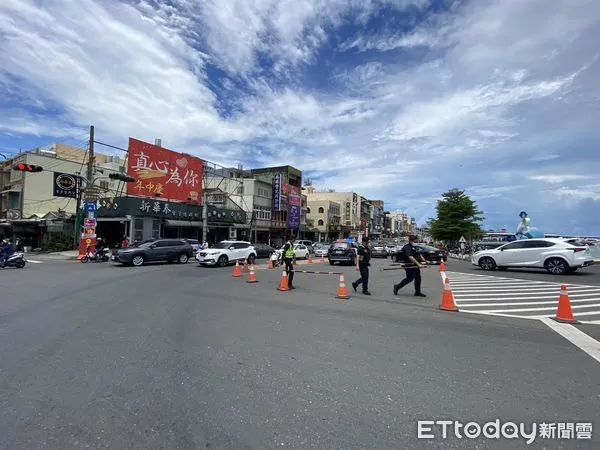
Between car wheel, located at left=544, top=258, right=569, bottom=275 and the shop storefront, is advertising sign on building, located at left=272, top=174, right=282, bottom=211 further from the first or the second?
car wheel, located at left=544, top=258, right=569, bottom=275

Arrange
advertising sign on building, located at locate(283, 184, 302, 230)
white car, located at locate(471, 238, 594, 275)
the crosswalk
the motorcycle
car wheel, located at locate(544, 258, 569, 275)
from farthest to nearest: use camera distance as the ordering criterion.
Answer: advertising sign on building, located at locate(283, 184, 302, 230) < the motorcycle < car wheel, located at locate(544, 258, 569, 275) < white car, located at locate(471, 238, 594, 275) < the crosswalk

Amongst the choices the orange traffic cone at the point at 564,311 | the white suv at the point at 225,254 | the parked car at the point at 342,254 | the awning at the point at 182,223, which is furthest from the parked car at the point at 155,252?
the orange traffic cone at the point at 564,311

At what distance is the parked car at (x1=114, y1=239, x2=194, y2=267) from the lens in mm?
19841

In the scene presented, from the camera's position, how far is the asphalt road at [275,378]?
9.72 ft

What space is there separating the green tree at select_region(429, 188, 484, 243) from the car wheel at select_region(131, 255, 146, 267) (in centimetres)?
3742

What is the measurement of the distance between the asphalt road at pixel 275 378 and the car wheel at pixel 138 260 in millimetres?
12527

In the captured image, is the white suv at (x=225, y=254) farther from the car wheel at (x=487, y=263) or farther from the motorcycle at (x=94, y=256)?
the car wheel at (x=487, y=263)

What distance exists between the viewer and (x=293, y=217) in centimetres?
5500

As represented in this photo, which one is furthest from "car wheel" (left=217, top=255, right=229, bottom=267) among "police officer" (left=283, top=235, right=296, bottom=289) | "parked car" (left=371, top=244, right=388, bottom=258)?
"parked car" (left=371, top=244, right=388, bottom=258)

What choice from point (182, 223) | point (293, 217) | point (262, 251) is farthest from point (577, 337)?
point (293, 217)

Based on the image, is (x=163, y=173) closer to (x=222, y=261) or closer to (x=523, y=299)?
(x=222, y=261)

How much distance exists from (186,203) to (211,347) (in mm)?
30855

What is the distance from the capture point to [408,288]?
39.5ft

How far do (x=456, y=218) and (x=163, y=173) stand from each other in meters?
35.4
